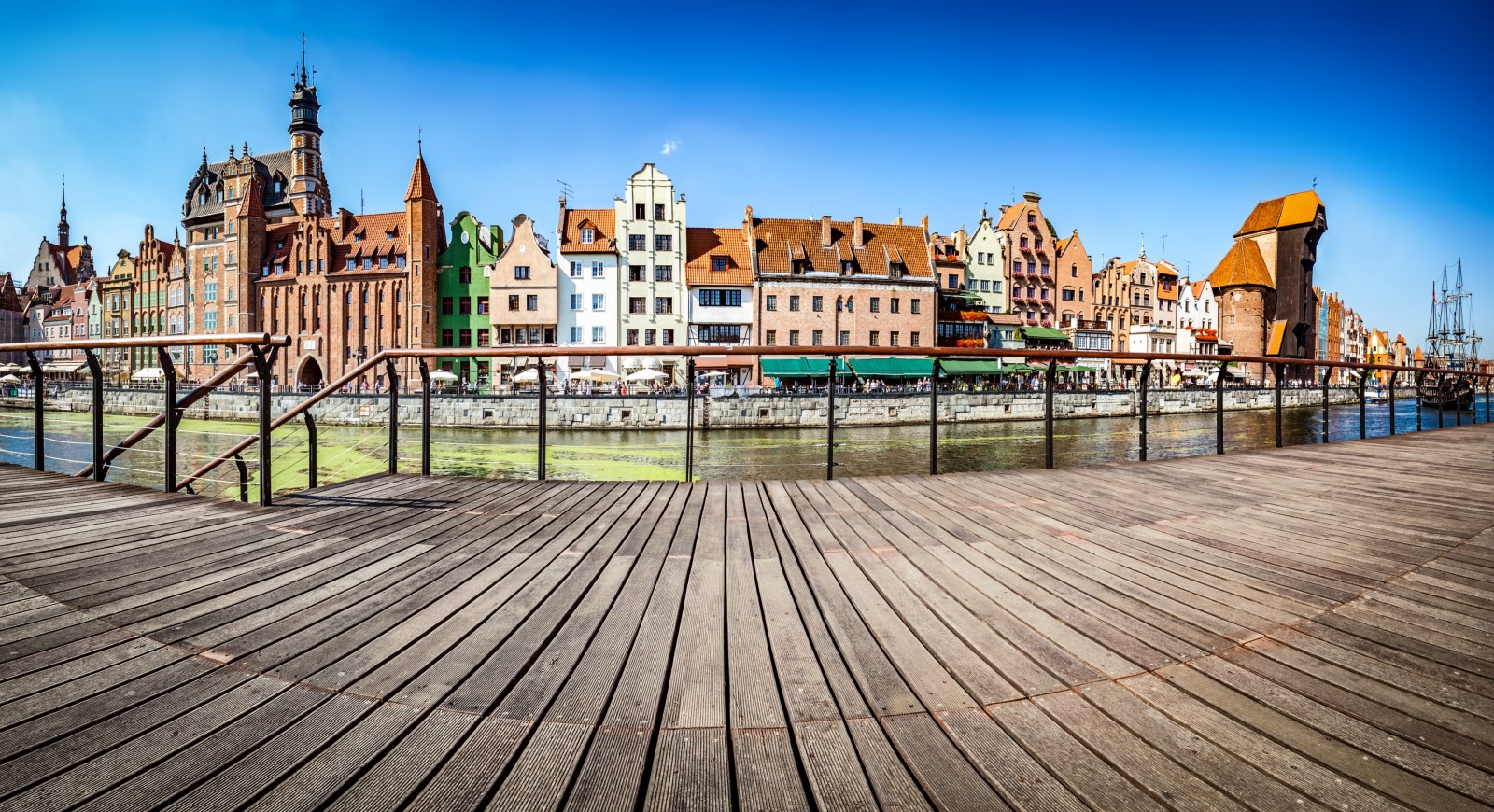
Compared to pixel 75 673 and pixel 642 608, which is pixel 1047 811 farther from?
pixel 75 673

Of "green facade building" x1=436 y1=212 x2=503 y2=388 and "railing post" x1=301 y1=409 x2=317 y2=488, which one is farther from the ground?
"green facade building" x1=436 y1=212 x2=503 y2=388

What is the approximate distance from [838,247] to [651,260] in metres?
12.7

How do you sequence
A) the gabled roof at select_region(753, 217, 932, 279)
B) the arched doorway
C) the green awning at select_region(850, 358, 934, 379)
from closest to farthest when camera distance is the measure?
1. the green awning at select_region(850, 358, 934, 379)
2. the gabled roof at select_region(753, 217, 932, 279)
3. the arched doorway

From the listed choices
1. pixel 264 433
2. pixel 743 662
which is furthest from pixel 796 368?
pixel 743 662

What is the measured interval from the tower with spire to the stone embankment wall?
3274 cm

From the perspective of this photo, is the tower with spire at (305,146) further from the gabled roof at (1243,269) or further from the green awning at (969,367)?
the gabled roof at (1243,269)

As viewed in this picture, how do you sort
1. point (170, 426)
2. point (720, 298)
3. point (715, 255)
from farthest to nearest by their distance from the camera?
point (715, 255) → point (720, 298) → point (170, 426)

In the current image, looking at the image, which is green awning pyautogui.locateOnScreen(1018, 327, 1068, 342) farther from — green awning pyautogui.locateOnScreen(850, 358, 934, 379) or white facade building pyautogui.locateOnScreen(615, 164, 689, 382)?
white facade building pyautogui.locateOnScreen(615, 164, 689, 382)

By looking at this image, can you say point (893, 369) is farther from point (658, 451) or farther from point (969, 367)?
point (658, 451)

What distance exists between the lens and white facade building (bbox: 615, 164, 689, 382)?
131 ft

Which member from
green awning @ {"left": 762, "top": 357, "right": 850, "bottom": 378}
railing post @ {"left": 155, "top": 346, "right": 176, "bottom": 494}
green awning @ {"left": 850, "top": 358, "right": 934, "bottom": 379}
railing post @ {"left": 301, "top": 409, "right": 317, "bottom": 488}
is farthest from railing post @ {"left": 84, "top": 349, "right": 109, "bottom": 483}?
green awning @ {"left": 850, "top": 358, "right": 934, "bottom": 379}

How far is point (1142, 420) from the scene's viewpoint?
638 centimetres

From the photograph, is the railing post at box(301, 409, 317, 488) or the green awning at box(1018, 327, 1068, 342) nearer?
the railing post at box(301, 409, 317, 488)

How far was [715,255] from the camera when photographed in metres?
41.0
